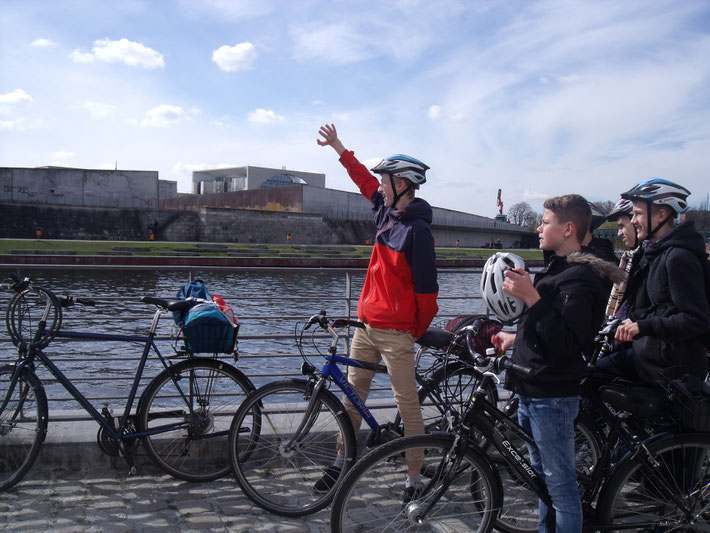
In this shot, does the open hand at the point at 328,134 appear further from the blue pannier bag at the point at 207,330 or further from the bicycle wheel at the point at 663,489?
the bicycle wheel at the point at 663,489

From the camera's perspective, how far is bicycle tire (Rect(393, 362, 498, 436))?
148 inches

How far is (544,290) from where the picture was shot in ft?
8.53

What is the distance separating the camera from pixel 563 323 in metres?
2.49

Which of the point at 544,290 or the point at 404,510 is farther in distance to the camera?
the point at 404,510

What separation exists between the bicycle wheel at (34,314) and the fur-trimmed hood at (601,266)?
3031 millimetres

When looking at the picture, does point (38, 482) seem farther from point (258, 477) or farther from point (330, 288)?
point (330, 288)

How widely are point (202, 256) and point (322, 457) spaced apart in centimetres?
2775

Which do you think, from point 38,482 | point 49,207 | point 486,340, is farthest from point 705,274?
point 49,207

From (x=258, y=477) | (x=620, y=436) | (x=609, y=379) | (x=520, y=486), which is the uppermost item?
(x=609, y=379)

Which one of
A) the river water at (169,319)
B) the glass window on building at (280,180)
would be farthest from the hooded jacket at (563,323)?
the glass window on building at (280,180)

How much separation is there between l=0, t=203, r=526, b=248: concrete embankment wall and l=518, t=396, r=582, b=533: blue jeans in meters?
48.5

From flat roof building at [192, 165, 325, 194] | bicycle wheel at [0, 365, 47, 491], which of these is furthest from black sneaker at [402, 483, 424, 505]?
flat roof building at [192, 165, 325, 194]

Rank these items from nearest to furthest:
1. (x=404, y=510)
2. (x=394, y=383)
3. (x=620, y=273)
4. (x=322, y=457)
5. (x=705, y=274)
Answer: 1. (x=620, y=273)
2. (x=404, y=510)
3. (x=705, y=274)
4. (x=394, y=383)
5. (x=322, y=457)

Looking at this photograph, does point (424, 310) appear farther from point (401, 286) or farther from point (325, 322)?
point (325, 322)
